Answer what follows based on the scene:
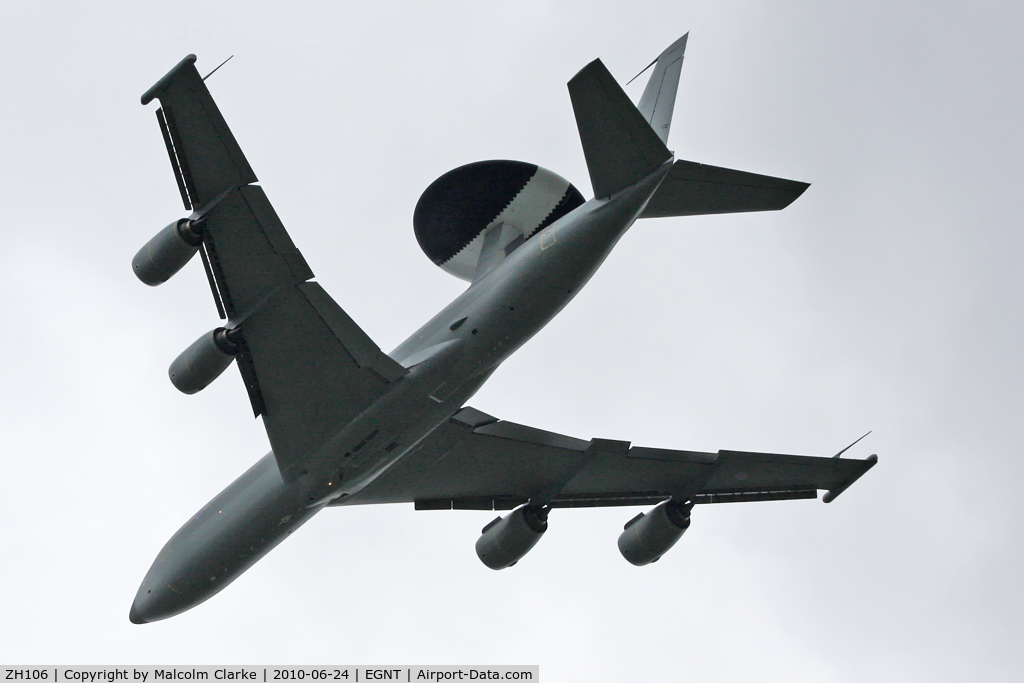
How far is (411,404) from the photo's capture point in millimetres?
16719

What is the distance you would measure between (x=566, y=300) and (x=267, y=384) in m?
5.04

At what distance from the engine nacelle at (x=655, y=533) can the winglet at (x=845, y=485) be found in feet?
9.44

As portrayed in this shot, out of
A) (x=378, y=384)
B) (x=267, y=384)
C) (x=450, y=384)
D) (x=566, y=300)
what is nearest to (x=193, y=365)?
(x=267, y=384)

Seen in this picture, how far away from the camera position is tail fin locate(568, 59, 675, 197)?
14.6m

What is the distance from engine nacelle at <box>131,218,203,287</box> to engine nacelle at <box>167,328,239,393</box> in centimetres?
122

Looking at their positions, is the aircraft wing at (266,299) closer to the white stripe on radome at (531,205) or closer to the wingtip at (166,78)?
the wingtip at (166,78)

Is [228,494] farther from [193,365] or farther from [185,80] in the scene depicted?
[185,80]

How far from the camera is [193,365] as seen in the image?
15.8 meters

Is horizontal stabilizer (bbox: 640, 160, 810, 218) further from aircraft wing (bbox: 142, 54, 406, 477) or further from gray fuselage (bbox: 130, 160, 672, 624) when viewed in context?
aircraft wing (bbox: 142, 54, 406, 477)

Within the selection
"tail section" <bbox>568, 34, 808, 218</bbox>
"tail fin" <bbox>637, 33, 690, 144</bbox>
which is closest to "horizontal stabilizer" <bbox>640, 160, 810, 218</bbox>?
"tail section" <bbox>568, 34, 808, 218</bbox>

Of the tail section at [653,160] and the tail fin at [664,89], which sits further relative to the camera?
the tail fin at [664,89]

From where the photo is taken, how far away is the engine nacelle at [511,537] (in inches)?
835

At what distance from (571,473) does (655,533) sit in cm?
214

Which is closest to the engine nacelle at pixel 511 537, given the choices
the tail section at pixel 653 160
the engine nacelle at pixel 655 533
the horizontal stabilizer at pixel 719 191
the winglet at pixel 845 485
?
the engine nacelle at pixel 655 533
